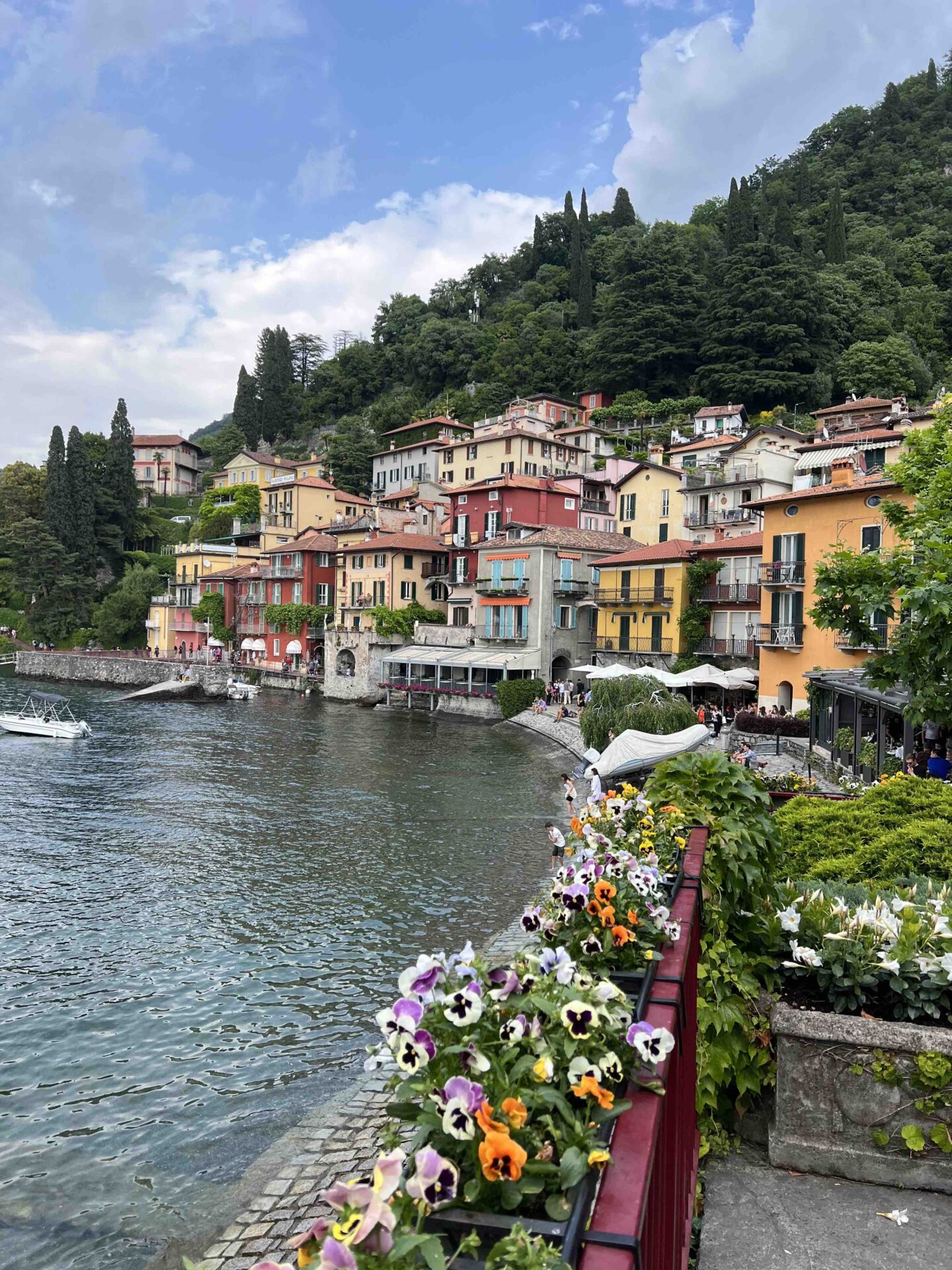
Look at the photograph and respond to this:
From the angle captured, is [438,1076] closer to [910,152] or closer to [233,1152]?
[233,1152]

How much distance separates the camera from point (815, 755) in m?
26.2

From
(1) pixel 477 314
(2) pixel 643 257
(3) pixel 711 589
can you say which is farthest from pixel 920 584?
(1) pixel 477 314

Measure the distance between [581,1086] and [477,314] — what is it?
132 metres

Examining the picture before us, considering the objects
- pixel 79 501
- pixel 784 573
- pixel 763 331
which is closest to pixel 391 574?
pixel 784 573

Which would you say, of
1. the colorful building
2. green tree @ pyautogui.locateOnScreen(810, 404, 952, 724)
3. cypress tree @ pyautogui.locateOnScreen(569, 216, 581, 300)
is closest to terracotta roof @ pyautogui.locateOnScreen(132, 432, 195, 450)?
the colorful building

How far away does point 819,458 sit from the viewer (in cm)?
5094

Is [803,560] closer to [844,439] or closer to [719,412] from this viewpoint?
[844,439]

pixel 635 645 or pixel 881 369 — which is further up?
pixel 881 369

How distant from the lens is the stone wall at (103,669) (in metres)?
68.9

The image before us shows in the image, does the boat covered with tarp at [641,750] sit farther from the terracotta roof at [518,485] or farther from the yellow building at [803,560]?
the terracotta roof at [518,485]

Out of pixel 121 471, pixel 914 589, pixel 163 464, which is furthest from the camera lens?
pixel 163 464

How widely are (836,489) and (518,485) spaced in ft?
92.5

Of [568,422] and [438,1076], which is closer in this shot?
[438,1076]

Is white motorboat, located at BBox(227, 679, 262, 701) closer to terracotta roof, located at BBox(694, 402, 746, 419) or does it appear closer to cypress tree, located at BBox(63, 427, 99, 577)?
cypress tree, located at BBox(63, 427, 99, 577)
